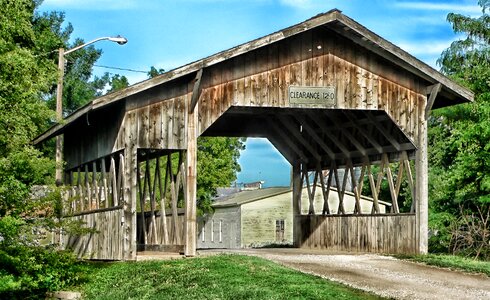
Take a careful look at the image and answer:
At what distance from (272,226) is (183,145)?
29.7m

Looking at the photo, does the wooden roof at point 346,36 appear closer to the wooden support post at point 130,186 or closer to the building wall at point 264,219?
the wooden support post at point 130,186

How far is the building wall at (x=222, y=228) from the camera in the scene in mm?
51281

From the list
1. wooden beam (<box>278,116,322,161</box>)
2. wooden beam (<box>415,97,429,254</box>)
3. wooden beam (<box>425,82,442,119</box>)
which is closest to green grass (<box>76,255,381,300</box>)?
wooden beam (<box>415,97,429,254</box>)

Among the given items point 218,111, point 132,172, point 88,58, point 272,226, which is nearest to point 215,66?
point 218,111

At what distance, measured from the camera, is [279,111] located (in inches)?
1019

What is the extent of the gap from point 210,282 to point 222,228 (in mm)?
37294

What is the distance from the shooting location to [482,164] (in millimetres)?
27750

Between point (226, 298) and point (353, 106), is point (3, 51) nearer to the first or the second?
point (226, 298)

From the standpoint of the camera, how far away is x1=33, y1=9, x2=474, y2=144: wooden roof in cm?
2134

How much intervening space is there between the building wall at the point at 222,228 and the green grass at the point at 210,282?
3082 cm

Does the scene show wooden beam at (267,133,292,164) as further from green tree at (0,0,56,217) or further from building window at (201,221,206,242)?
building window at (201,221,206,242)

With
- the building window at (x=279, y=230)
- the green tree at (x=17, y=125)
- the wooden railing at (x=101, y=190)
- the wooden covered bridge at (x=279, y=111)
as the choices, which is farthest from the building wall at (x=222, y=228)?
the green tree at (x=17, y=125)

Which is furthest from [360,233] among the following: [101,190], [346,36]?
[101,190]

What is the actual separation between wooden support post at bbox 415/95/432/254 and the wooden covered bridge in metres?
0.03
